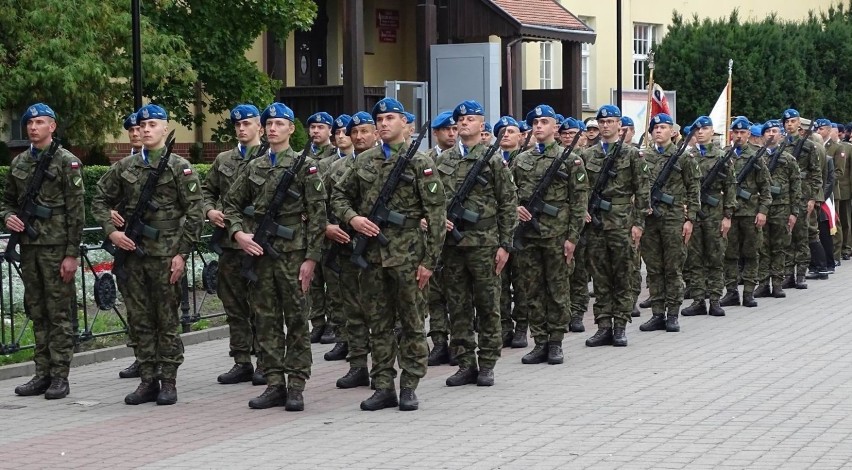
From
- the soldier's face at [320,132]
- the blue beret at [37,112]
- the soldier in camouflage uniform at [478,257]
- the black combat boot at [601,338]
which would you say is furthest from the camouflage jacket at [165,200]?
the black combat boot at [601,338]

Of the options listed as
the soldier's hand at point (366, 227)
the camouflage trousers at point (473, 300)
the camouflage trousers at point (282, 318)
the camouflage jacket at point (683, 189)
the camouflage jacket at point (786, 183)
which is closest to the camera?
the soldier's hand at point (366, 227)

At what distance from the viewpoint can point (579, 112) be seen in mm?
34250

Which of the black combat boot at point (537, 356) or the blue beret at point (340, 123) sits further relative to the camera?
the blue beret at point (340, 123)

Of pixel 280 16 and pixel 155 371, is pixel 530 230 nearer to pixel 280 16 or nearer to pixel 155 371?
pixel 155 371

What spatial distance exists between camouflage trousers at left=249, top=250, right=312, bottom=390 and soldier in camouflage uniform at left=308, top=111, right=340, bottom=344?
2680 mm

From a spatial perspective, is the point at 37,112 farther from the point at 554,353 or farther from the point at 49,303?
the point at 554,353

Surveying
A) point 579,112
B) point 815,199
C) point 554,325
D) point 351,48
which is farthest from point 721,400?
point 579,112

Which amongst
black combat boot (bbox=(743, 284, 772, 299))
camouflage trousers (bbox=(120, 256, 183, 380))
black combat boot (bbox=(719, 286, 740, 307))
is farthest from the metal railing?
black combat boot (bbox=(743, 284, 772, 299))

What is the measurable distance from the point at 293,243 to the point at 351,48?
17.0 metres

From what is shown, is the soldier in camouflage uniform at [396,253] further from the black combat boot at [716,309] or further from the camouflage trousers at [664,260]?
the black combat boot at [716,309]

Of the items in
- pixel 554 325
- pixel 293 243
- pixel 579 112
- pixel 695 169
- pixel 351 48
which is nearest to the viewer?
pixel 293 243

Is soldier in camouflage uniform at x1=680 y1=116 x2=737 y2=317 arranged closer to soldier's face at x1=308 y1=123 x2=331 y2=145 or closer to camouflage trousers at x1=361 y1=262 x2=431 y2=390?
soldier's face at x1=308 y1=123 x2=331 y2=145

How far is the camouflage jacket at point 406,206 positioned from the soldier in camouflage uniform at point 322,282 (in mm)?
2676

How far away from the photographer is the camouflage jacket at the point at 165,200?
10.8 metres
